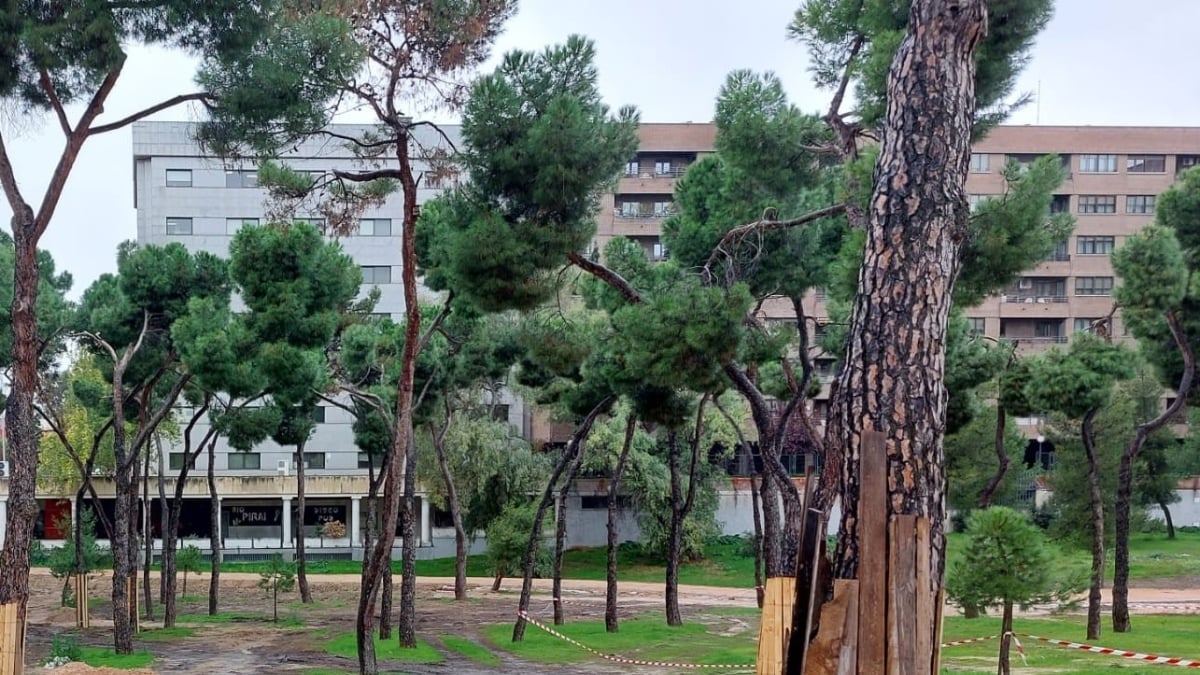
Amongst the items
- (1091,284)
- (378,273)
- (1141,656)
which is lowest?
(1141,656)

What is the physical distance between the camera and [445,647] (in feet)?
70.0

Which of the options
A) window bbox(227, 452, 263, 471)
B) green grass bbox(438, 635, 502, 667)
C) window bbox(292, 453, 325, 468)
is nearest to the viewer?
green grass bbox(438, 635, 502, 667)

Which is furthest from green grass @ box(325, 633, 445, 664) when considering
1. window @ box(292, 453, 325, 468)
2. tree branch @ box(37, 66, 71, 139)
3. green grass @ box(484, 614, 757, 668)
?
window @ box(292, 453, 325, 468)

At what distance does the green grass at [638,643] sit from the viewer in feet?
63.3

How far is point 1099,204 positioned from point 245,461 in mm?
36938

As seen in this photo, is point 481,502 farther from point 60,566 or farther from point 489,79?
point 489,79

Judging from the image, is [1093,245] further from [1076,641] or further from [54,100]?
[54,100]

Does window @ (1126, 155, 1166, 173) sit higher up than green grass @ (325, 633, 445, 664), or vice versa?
window @ (1126, 155, 1166, 173)

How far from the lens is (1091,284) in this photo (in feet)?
164

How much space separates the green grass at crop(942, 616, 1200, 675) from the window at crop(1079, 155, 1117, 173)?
95.9 ft

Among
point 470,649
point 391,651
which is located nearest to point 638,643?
point 470,649

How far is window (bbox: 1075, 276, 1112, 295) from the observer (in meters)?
49.9

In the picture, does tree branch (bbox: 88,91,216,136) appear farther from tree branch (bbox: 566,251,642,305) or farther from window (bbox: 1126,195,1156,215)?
window (bbox: 1126,195,1156,215)

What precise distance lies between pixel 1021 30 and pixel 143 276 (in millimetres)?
16297
